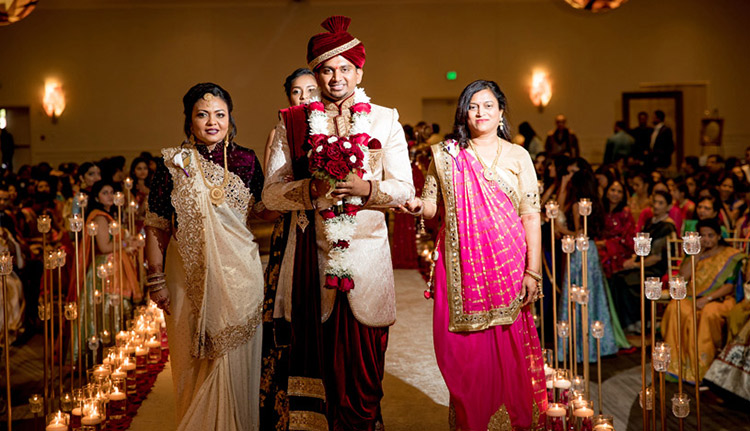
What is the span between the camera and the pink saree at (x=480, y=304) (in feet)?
11.6

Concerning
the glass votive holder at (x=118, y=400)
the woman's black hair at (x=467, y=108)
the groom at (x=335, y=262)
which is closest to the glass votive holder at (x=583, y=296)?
the woman's black hair at (x=467, y=108)

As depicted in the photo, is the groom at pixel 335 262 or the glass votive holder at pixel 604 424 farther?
the glass votive holder at pixel 604 424

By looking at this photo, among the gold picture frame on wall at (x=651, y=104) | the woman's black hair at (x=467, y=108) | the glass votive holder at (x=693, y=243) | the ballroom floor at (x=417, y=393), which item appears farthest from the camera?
the gold picture frame on wall at (x=651, y=104)

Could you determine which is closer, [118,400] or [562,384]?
[562,384]

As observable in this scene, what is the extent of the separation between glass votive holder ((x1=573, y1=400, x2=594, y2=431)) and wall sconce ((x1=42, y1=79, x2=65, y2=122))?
557 inches

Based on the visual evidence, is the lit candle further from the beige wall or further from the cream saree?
the beige wall

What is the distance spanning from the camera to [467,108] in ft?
11.5

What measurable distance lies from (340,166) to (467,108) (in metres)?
1.06

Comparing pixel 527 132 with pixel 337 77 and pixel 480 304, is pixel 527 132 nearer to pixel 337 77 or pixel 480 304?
pixel 480 304

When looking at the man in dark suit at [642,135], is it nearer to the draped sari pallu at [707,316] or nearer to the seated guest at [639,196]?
the seated guest at [639,196]

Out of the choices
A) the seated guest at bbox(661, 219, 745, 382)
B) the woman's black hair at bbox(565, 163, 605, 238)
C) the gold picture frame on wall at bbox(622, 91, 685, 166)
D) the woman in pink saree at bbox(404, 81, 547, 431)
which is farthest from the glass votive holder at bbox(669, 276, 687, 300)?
the gold picture frame on wall at bbox(622, 91, 685, 166)

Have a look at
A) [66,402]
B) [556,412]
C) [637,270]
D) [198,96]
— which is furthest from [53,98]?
[556,412]

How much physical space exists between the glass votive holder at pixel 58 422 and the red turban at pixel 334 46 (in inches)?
80.3

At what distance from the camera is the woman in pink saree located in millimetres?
3520
